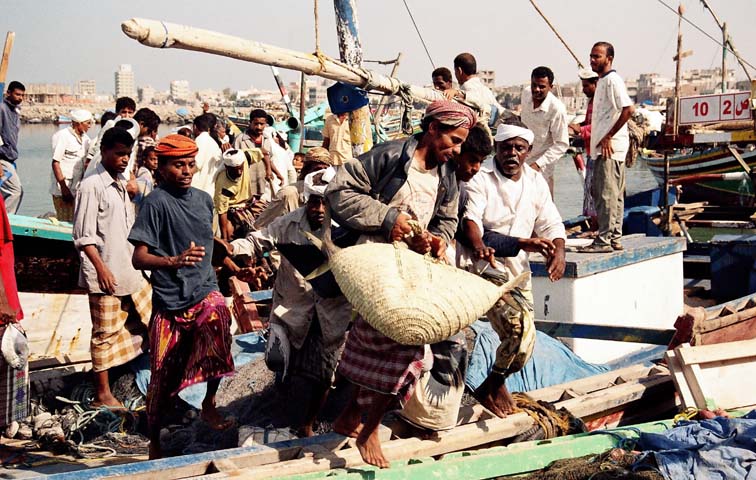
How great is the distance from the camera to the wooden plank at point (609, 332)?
5.38 metres

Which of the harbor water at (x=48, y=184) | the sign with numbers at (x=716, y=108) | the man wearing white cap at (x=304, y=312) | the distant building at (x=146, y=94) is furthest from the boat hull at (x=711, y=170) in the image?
the distant building at (x=146, y=94)

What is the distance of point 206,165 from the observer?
341 inches

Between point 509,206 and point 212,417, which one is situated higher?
point 509,206

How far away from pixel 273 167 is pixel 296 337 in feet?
17.5

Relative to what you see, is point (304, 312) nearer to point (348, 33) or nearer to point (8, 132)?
point (348, 33)

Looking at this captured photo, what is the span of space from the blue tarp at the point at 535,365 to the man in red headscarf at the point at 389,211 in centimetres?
129

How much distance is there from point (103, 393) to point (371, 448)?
2.39 metres

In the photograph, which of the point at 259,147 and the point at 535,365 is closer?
the point at 535,365

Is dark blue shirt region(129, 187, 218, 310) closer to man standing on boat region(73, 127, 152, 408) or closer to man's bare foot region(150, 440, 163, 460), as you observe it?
man's bare foot region(150, 440, 163, 460)

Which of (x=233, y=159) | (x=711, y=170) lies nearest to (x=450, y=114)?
(x=233, y=159)

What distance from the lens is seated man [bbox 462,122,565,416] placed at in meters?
4.04

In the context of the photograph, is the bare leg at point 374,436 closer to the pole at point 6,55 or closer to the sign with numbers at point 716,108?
the pole at point 6,55

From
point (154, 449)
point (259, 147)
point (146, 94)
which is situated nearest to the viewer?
point (154, 449)

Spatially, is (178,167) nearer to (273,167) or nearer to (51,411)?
(51,411)
